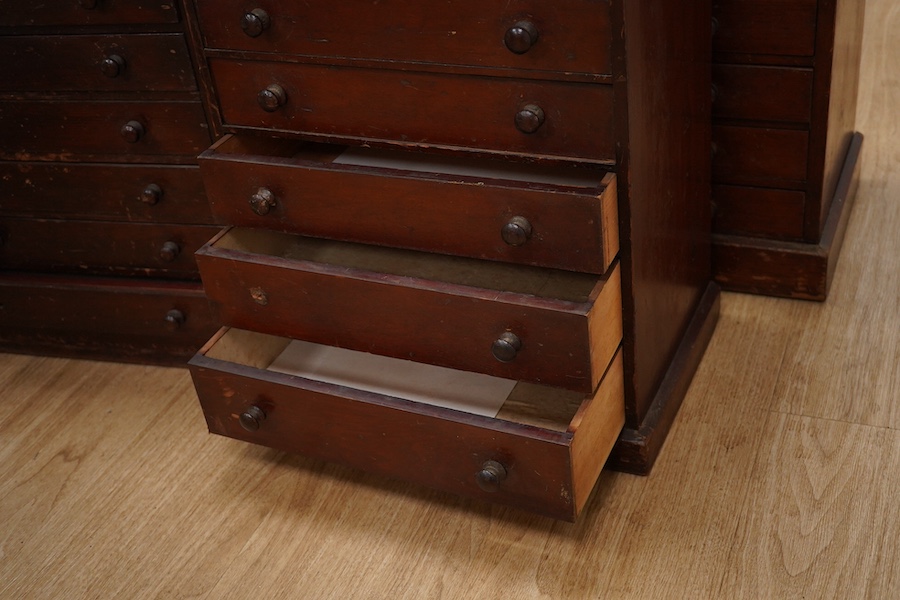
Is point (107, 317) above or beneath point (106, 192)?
beneath

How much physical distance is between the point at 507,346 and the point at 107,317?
88 centimetres

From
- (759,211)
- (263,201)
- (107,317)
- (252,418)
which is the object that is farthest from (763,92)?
(107,317)

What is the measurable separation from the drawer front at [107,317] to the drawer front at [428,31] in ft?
1.80

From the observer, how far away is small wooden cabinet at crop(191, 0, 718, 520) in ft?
4.21

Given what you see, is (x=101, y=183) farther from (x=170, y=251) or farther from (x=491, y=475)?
(x=491, y=475)

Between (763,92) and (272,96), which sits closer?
(272,96)

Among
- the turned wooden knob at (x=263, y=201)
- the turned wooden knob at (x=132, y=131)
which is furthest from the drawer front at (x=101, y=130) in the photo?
the turned wooden knob at (x=263, y=201)

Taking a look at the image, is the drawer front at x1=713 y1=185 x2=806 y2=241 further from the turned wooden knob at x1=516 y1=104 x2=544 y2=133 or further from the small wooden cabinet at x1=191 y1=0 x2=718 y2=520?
the turned wooden knob at x1=516 y1=104 x2=544 y2=133

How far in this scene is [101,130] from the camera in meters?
1.69

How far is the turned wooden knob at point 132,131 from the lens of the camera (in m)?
1.65

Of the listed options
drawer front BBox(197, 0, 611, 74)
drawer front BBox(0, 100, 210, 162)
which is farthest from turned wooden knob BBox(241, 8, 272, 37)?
drawer front BBox(0, 100, 210, 162)

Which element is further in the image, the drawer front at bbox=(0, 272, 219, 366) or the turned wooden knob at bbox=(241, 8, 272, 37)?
the drawer front at bbox=(0, 272, 219, 366)

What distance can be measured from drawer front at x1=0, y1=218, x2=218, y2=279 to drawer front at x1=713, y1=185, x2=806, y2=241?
893mm

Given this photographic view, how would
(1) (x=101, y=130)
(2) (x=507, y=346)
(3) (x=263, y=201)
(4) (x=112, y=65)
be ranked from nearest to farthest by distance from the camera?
(2) (x=507, y=346) → (3) (x=263, y=201) → (4) (x=112, y=65) → (1) (x=101, y=130)
